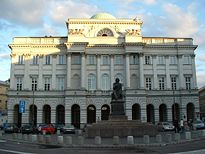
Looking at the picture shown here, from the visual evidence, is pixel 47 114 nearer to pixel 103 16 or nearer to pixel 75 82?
pixel 75 82

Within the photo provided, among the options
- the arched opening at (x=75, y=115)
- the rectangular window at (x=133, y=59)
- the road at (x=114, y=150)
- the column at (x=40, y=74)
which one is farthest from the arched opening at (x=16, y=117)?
Answer: the road at (x=114, y=150)

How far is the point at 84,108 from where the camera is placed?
6781 centimetres

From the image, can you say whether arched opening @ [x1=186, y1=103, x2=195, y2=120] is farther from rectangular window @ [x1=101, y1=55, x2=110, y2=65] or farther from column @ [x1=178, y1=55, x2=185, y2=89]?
rectangular window @ [x1=101, y1=55, x2=110, y2=65]

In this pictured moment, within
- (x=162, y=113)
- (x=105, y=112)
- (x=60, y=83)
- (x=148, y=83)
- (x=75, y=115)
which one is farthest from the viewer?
(x=162, y=113)

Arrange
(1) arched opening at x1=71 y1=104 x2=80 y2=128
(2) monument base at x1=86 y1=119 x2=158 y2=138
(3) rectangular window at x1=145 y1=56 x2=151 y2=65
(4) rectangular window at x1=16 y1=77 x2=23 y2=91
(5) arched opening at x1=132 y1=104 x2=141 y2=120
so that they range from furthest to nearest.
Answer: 1. (3) rectangular window at x1=145 y1=56 x2=151 y2=65
2. (1) arched opening at x1=71 y1=104 x2=80 y2=128
3. (4) rectangular window at x1=16 y1=77 x2=23 y2=91
4. (5) arched opening at x1=132 y1=104 x2=141 y2=120
5. (2) monument base at x1=86 y1=119 x2=158 y2=138

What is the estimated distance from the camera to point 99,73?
71250 mm

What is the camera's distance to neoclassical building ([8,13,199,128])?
69312 mm

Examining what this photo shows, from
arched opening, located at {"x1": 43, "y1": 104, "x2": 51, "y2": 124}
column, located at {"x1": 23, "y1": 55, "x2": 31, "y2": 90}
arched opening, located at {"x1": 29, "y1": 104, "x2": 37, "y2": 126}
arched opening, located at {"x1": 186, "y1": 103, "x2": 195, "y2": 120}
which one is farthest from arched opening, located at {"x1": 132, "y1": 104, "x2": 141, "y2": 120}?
column, located at {"x1": 23, "y1": 55, "x2": 31, "y2": 90}

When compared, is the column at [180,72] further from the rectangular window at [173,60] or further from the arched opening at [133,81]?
the arched opening at [133,81]

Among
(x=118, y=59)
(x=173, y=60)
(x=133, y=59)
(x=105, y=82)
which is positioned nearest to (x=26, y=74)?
(x=105, y=82)

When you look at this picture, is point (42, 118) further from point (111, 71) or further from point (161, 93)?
point (161, 93)

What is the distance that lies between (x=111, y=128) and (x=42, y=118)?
130 feet

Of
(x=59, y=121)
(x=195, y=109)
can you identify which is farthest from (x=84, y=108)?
(x=195, y=109)

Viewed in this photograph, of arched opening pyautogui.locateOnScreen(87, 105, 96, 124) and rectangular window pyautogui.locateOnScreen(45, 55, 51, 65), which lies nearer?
Answer: arched opening pyautogui.locateOnScreen(87, 105, 96, 124)
